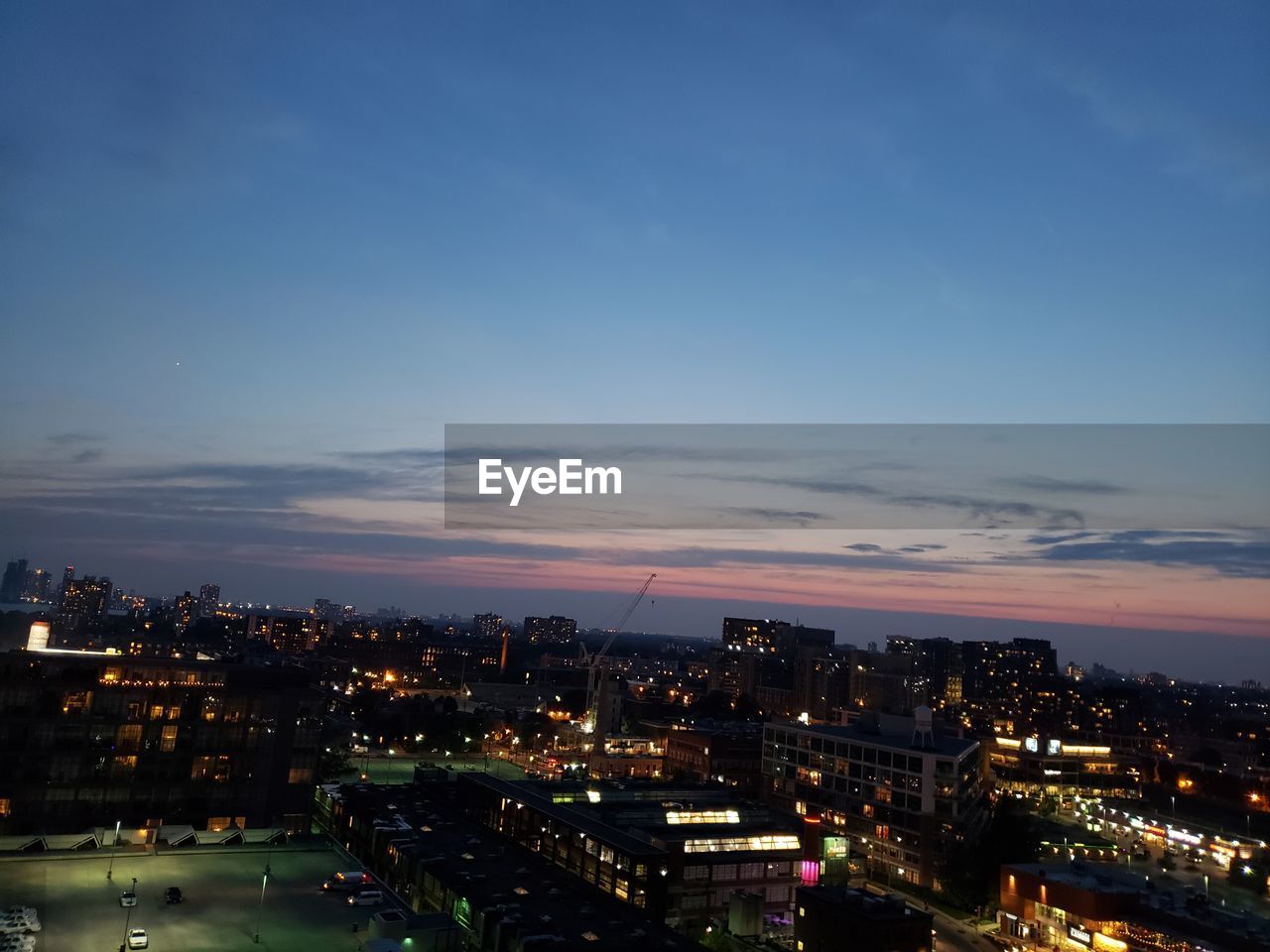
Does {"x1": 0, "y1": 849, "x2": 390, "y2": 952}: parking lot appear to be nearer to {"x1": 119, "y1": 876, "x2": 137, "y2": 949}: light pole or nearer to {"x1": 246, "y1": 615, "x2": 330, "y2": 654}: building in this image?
{"x1": 119, "y1": 876, "x2": 137, "y2": 949}: light pole

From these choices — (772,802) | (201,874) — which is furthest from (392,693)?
(201,874)

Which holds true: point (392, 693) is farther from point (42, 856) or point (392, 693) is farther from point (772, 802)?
point (42, 856)

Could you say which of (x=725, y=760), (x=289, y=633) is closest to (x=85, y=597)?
(x=289, y=633)

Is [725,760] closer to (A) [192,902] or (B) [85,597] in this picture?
(A) [192,902]

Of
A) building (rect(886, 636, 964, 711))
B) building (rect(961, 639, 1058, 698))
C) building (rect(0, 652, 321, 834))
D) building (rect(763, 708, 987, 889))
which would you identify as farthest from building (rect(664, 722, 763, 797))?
building (rect(961, 639, 1058, 698))

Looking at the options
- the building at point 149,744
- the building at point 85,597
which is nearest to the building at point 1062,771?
the building at point 149,744
